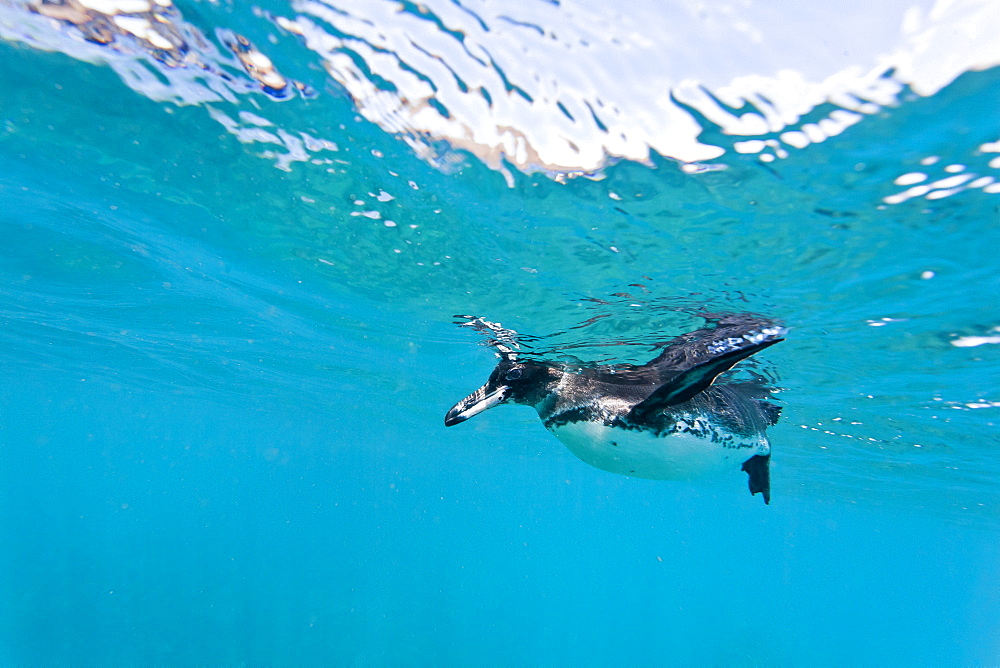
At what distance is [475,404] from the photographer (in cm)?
631

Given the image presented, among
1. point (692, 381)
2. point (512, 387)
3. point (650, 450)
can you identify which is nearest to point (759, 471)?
point (650, 450)

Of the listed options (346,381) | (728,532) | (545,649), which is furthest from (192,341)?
(728,532)

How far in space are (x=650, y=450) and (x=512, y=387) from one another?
6.54 feet

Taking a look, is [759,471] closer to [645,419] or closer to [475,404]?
[645,419]

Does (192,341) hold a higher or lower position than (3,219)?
lower

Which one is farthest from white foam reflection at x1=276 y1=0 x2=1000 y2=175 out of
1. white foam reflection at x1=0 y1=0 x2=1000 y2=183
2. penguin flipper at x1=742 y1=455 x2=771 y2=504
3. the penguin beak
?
penguin flipper at x1=742 y1=455 x2=771 y2=504

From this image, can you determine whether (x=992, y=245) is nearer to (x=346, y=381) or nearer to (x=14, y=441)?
(x=346, y=381)

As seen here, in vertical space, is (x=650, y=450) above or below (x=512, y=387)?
above

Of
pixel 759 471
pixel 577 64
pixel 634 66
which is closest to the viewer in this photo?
pixel 634 66

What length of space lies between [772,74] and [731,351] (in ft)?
7.26

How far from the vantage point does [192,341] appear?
18531mm

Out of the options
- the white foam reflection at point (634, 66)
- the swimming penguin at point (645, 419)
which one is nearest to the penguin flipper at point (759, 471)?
the swimming penguin at point (645, 419)

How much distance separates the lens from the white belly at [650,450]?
5844 millimetres

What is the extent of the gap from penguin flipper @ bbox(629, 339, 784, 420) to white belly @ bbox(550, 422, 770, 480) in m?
0.45
